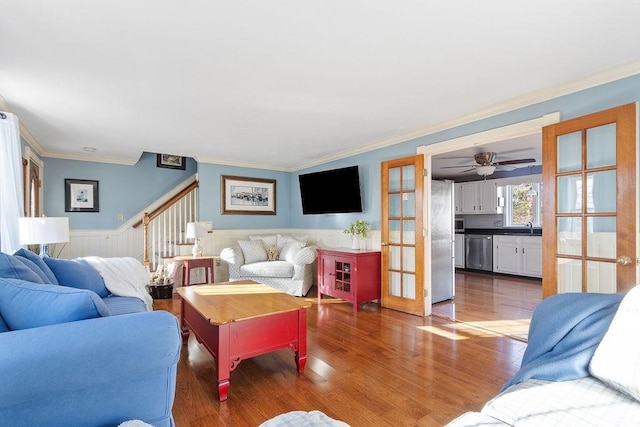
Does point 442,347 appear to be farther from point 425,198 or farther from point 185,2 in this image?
point 185,2

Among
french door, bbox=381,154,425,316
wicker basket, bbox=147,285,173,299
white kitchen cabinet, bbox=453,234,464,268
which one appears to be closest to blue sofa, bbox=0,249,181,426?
french door, bbox=381,154,425,316

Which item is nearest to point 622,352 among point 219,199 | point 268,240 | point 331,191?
point 331,191

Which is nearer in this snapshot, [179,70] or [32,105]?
[179,70]

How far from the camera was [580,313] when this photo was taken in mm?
1326

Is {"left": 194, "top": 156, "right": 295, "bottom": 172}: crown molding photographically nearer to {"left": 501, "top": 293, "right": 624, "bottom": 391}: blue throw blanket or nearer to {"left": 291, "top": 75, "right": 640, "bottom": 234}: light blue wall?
{"left": 291, "top": 75, "right": 640, "bottom": 234}: light blue wall

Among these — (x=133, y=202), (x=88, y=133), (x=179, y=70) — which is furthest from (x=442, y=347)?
(x=133, y=202)

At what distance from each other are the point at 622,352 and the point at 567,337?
21 cm

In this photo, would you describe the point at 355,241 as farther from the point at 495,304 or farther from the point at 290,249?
the point at 495,304

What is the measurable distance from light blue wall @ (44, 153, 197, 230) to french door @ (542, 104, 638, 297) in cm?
599

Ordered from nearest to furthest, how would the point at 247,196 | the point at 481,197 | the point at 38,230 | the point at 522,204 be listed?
the point at 38,230 → the point at 247,196 → the point at 522,204 → the point at 481,197

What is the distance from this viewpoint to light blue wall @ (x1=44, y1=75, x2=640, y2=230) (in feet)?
13.9

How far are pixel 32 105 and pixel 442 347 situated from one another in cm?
429

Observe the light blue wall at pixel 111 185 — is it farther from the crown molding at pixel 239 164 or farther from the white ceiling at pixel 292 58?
the white ceiling at pixel 292 58

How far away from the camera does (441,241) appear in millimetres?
4340
